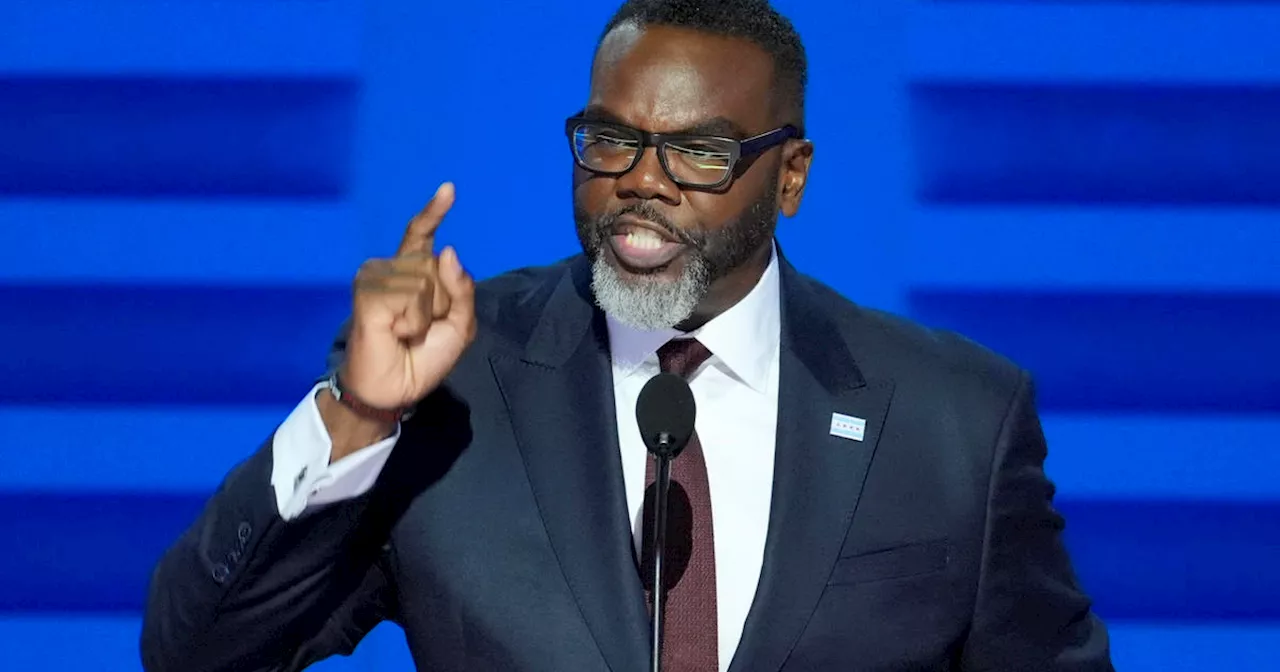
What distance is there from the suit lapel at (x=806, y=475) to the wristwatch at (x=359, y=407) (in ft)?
1.32

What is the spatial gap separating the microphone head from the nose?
0.33 meters

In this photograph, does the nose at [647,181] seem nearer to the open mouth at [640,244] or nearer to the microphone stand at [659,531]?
the open mouth at [640,244]

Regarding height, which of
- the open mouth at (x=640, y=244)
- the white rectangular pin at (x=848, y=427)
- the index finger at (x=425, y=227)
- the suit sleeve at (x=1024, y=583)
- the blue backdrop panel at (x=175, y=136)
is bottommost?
the suit sleeve at (x=1024, y=583)

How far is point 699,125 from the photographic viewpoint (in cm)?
169

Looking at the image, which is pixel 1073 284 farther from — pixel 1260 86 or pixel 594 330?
pixel 594 330

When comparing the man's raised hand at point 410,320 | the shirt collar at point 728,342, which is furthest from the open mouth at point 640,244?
the man's raised hand at point 410,320

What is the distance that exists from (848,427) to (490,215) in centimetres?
75

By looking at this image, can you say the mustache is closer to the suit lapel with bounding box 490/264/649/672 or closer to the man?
the man

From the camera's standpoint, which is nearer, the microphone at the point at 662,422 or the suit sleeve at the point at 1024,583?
the microphone at the point at 662,422

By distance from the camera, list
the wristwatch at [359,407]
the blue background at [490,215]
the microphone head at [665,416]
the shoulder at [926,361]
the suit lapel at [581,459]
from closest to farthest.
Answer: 1. the microphone head at [665,416]
2. the wristwatch at [359,407]
3. the suit lapel at [581,459]
4. the shoulder at [926,361]
5. the blue background at [490,215]

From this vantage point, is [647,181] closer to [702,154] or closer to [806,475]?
[702,154]

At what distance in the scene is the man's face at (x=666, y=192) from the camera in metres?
1.67

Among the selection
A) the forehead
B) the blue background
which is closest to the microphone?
the forehead

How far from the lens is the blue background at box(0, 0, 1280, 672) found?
2.30 metres
